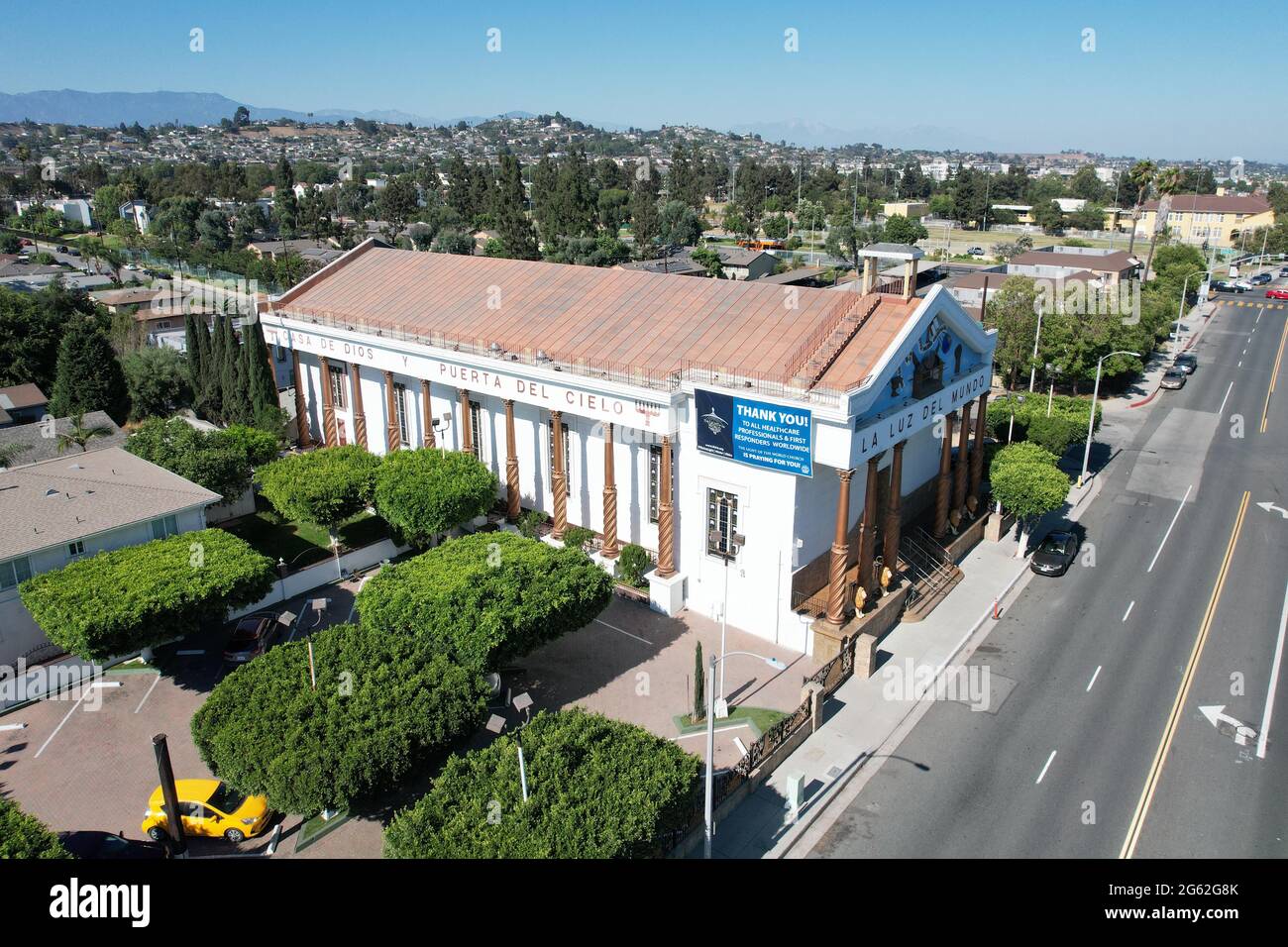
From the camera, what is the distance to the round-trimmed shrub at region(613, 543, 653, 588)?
32.4m

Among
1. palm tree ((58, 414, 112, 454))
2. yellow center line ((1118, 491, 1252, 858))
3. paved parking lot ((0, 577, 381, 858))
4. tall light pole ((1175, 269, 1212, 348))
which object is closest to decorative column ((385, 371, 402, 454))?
paved parking lot ((0, 577, 381, 858))

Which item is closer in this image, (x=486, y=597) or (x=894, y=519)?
(x=486, y=597)

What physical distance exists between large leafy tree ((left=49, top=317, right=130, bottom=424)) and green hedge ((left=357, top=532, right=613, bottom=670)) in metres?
38.7

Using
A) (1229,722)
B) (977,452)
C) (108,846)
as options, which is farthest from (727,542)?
(108,846)

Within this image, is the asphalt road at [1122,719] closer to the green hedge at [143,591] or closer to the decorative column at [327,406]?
the green hedge at [143,591]

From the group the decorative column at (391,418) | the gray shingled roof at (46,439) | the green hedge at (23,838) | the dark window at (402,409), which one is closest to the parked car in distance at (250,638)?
the green hedge at (23,838)

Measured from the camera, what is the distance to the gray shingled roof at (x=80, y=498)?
28531mm

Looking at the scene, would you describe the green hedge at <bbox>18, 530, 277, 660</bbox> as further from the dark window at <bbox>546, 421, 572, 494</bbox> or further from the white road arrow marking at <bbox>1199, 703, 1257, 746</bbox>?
the white road arrow marking at <bbox>1199, 703, 1257, 746</bbox>

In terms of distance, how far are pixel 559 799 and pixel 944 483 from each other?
2353cm

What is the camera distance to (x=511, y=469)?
36.6 meters

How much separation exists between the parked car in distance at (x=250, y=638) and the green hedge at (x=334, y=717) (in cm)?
627

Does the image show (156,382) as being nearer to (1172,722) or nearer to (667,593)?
(667,593)
